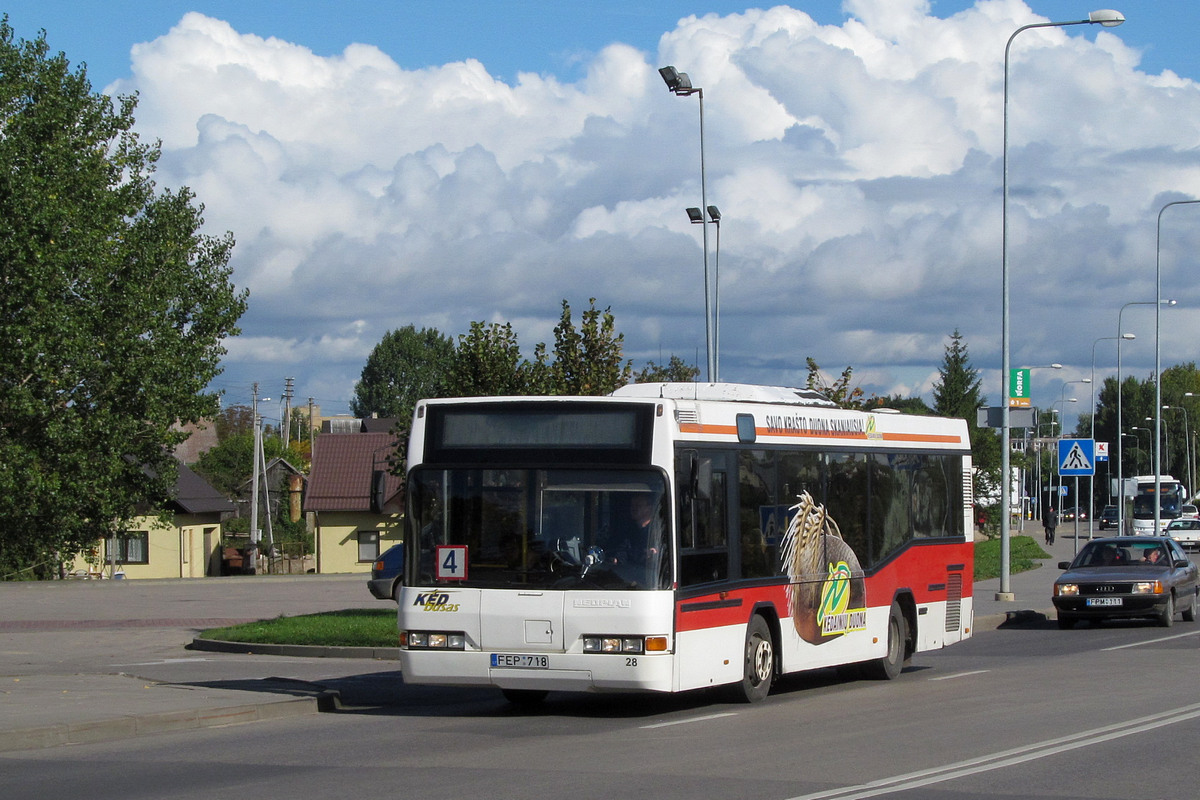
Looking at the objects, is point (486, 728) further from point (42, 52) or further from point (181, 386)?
point (42, 52)

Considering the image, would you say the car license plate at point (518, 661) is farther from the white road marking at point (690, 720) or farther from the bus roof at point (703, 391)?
the bus roof at point (703, 391)

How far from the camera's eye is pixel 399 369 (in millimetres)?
129125

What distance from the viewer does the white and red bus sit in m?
11.8

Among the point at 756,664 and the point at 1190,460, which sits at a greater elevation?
the point at 1190,460

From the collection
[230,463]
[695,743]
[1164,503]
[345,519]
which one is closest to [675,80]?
[695,743]

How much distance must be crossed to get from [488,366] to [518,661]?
1164 centimetres

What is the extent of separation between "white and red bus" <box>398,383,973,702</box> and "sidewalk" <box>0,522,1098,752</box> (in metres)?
1.54

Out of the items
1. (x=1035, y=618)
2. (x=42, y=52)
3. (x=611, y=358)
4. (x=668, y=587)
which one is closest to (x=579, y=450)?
(x=668, y=587)

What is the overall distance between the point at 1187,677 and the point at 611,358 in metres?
10.9

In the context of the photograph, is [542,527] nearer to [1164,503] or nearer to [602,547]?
[602,547]

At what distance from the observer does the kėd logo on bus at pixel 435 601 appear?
12.2m

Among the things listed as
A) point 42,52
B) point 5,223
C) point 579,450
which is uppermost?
point 42,52

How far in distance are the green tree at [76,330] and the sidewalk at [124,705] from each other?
19302mm

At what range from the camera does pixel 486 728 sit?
12.0m
